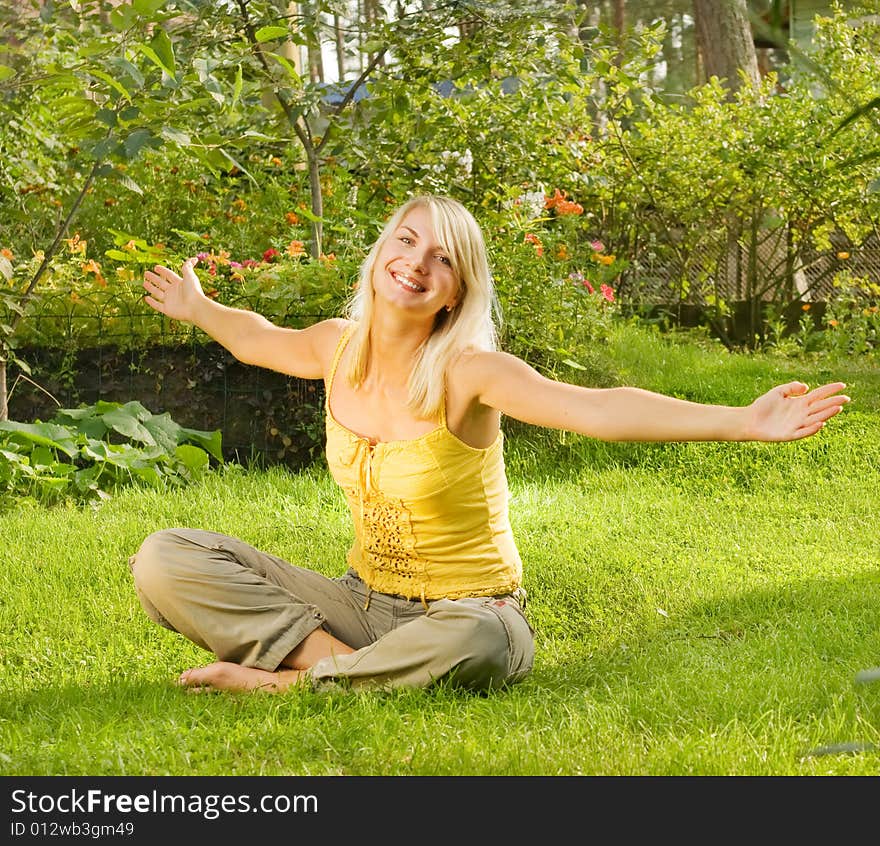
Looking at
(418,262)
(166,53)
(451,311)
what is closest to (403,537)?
(451,311)

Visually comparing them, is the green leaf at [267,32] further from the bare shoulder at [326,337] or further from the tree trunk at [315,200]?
the tree trunk at [315,200]

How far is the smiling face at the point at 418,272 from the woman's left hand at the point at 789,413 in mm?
1052

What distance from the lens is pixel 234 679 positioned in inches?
126

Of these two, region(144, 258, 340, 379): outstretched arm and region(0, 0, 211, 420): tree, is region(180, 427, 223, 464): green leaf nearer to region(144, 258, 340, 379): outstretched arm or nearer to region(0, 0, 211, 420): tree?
region(0, 0, 211, 420): tree

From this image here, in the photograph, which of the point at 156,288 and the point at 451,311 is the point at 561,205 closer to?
the point at 156,288

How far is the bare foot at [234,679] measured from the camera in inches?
126

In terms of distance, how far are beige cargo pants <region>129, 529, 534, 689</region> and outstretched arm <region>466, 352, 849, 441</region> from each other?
56 cm

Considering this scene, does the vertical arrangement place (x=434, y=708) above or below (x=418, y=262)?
below

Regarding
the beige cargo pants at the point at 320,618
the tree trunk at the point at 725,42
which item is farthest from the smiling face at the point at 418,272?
the tree trunk at the point at 725,42

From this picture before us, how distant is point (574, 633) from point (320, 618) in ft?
3.45

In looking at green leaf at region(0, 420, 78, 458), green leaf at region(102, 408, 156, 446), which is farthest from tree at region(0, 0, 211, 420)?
green leaf at region(102, 408, 156, 446)
